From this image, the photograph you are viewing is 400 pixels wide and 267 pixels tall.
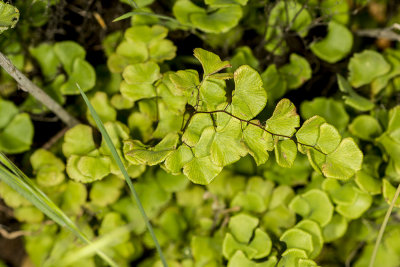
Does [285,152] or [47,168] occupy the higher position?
[285,152]

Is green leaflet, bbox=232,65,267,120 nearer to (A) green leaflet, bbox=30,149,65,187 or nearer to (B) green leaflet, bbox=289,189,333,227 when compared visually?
(B) green leaflet, bbox=289,189,333,227

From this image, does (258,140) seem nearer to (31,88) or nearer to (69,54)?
(31,88)

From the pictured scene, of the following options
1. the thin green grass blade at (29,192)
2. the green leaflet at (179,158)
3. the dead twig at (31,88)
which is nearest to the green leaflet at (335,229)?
the green leaflet at (179,158)

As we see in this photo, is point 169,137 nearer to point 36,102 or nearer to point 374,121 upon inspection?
point 36,102

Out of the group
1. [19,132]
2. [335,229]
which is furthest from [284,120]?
[19,132]

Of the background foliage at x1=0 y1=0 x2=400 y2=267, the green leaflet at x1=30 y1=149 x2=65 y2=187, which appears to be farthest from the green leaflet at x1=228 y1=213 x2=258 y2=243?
the green leaflet at x1=30 y1=149 x2=65 y2=187

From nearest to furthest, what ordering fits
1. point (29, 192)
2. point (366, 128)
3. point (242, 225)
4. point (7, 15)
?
point (7, 15) → point (29, 192) → point (242, 225) → point (366, 128)

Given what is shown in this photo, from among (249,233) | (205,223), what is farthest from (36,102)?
(249,233)
